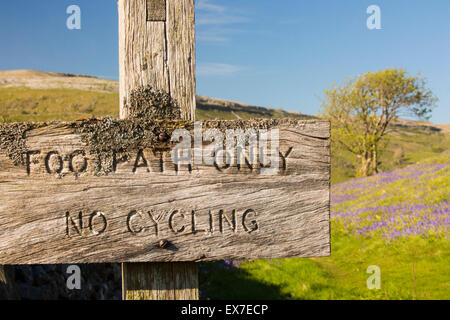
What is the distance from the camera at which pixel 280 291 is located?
806cm

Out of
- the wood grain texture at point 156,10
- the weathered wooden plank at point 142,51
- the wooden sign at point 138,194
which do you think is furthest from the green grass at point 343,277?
the wood grain texture at point 156,10

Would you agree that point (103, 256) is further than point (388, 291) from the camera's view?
No

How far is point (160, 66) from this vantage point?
2182 millimetres

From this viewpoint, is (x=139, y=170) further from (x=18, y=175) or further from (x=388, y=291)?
(x=388, y=291)

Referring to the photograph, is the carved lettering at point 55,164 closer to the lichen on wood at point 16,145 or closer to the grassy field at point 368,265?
the lichen on wood at point 16,145

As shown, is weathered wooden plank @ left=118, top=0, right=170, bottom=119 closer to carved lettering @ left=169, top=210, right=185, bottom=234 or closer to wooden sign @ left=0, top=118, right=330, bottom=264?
wooden sign @ left=0, top=118, right=330, bottom=264

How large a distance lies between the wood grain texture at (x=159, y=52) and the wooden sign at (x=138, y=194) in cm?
27

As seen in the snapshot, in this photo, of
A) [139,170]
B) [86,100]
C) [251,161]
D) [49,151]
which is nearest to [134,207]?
[139,170]

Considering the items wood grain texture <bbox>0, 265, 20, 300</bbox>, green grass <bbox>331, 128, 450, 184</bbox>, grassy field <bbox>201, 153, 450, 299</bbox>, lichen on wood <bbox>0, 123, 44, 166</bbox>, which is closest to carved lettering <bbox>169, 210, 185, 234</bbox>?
lichen on wood <bbox>0, 123, 44, 166</bbox>

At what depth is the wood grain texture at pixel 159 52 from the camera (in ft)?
7.14

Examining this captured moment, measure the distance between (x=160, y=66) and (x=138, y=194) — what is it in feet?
2.73

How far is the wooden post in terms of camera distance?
2.18 meters

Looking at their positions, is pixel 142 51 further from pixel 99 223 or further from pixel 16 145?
pixel 99 223
